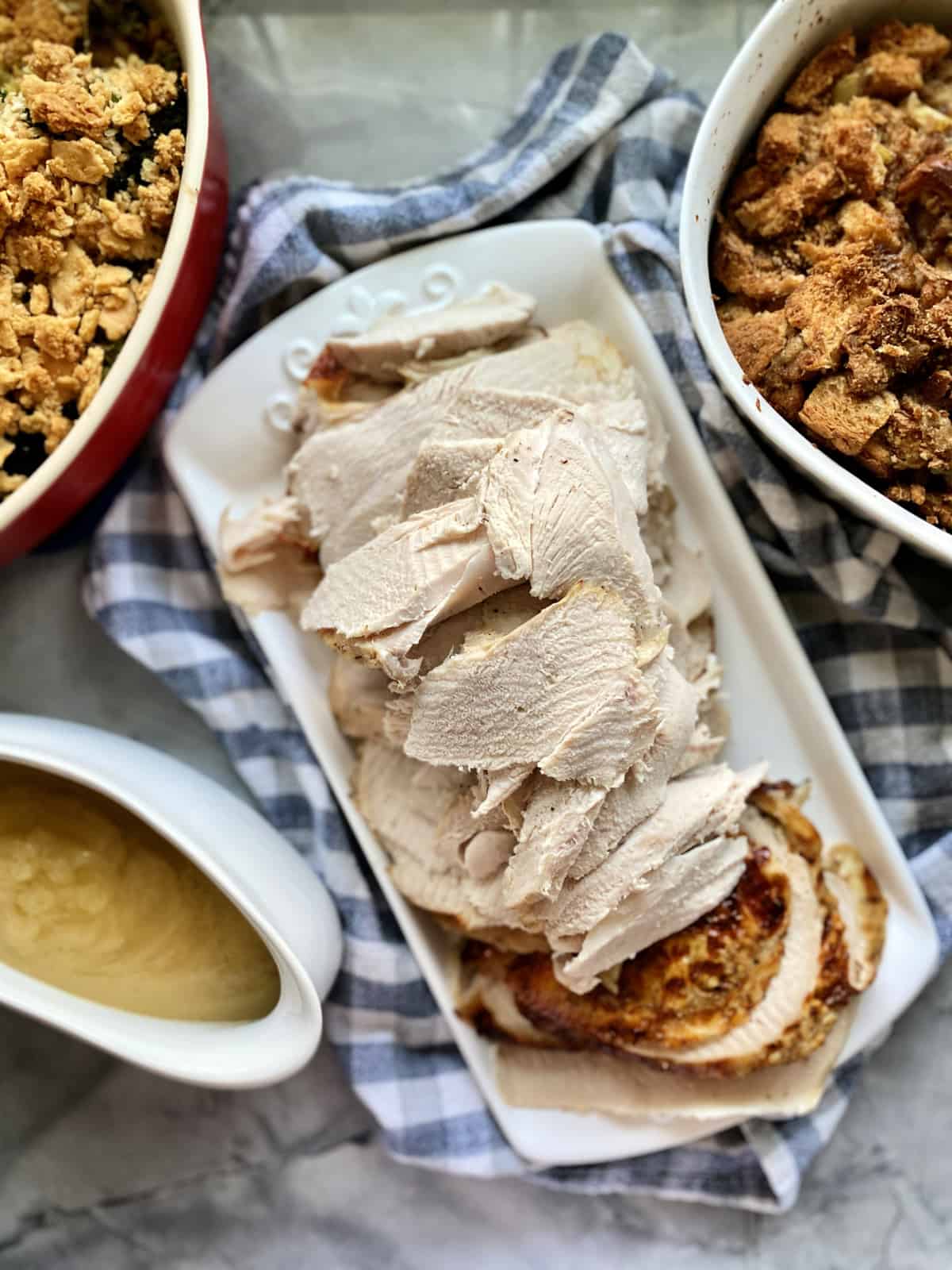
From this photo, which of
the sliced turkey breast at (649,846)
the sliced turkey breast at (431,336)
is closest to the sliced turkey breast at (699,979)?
the sliced turkey breast at (649,846)

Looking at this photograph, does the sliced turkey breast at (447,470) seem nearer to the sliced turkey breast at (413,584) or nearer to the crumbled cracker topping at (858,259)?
the sliced turkey breast at (413,584)

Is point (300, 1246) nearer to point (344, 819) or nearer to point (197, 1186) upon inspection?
point (197, 1186)

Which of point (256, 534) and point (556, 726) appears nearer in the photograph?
point (556, 726)

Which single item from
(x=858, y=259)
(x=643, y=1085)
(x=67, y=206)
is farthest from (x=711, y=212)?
(x=643, y=1085)

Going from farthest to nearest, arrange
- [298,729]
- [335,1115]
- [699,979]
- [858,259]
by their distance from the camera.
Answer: [335,1115]
[298,729]
[699,979]
[858,259]

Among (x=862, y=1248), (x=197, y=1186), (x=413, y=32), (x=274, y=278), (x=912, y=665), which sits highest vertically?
(x=413, y=32)

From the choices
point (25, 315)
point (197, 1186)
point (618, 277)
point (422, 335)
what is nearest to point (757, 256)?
point (618, 277)

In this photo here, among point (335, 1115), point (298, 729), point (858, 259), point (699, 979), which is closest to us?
point (858, 259)

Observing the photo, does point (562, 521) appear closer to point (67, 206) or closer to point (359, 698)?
point (359, 698)
